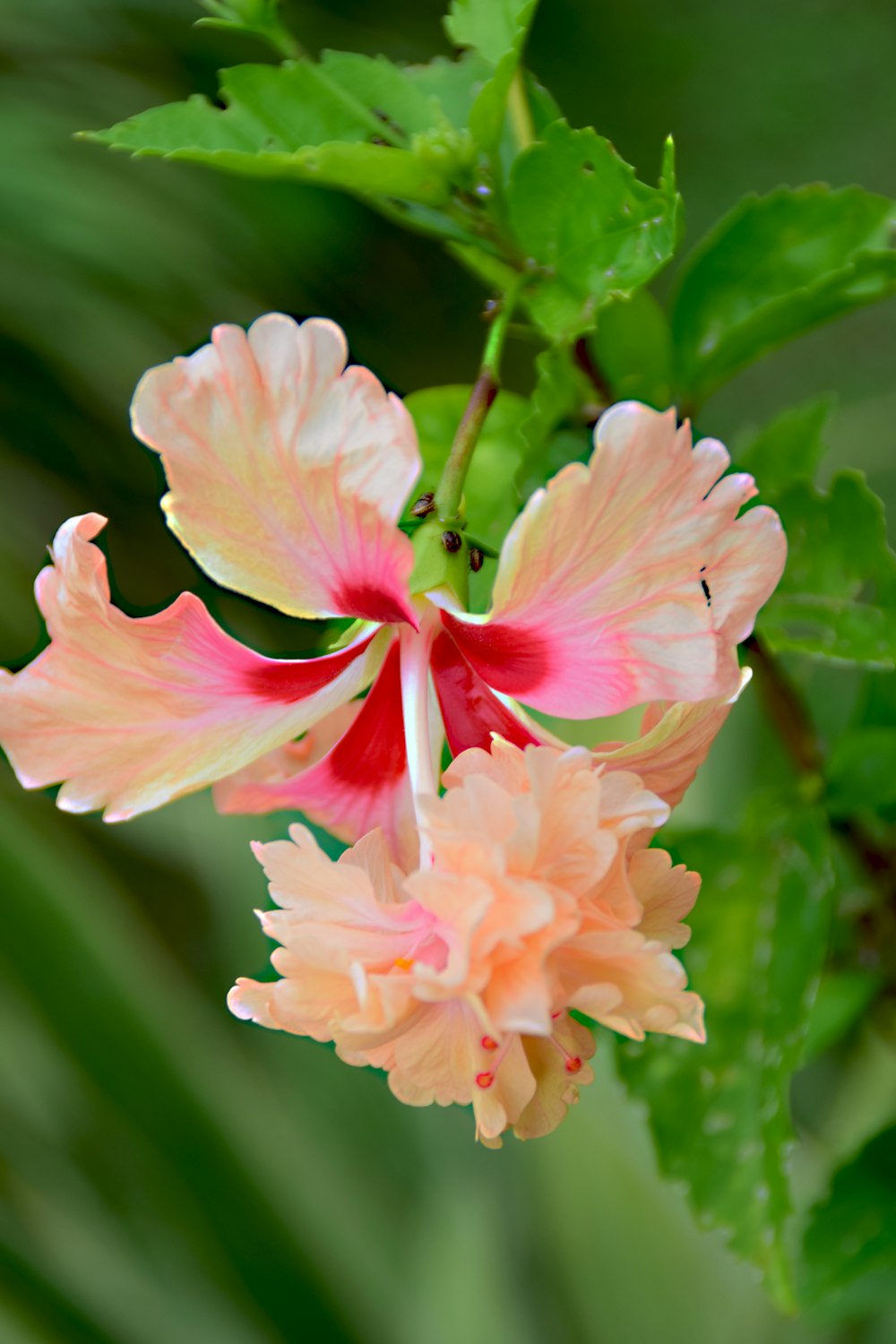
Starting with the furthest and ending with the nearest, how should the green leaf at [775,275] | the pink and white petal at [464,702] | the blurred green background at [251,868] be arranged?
the blurred green background at [251,868]
the green leaf at [775,275]
the pink and white petal at [464,702]

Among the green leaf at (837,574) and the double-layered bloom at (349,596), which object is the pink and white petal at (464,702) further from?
the green leaf at (837,574)

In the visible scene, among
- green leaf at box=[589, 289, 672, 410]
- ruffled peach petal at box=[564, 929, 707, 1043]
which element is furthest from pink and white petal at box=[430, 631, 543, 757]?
green leaf at box=[589, 289, 672, 410]


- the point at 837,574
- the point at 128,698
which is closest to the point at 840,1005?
the point at 837,574

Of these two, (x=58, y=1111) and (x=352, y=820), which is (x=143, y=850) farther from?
(x=352, y=820)

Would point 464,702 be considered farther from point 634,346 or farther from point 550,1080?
point 634,346

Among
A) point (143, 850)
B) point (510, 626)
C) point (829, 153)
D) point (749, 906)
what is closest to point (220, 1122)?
point (143, 850)

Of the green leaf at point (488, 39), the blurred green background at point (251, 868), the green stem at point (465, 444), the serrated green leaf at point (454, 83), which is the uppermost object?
the green leaf at point (488, 39)

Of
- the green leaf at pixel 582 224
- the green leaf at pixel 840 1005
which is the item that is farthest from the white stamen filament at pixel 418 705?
the green leaf at pixel 840 1005

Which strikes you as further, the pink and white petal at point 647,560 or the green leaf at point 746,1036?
the green leaf at point 746,1036
